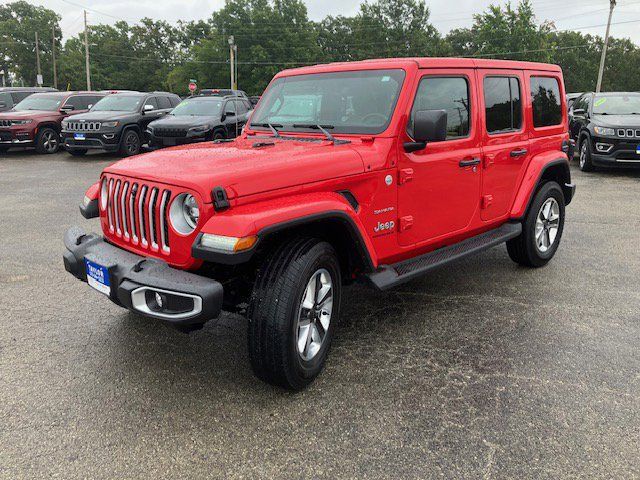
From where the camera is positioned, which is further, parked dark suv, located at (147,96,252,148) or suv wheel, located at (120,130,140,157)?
suv wheel, located at (120,130,140,157)

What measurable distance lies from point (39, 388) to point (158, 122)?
1135 centimetres

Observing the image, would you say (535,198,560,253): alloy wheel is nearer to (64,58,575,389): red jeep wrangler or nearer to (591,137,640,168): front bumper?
(64,58,575,389): red jeep wrangler

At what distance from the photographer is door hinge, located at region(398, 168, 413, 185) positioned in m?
3.68

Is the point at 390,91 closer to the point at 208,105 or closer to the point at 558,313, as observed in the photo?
the point at 558,313

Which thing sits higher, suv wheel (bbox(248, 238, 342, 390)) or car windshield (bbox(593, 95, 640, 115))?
car windshield (bbox(593, 95, 640, 115))

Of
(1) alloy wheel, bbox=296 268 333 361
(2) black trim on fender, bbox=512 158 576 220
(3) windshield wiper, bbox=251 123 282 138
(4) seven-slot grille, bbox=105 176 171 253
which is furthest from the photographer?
(2) black trim on fender, bbox=512 158 576 220

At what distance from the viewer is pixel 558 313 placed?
14.3 feet

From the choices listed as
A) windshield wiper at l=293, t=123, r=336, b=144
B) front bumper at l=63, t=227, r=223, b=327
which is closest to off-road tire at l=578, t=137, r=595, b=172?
windshield wiper at l=293, t=123, r=336, b=144

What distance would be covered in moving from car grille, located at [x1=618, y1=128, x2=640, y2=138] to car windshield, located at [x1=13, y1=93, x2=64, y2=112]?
14.3 m

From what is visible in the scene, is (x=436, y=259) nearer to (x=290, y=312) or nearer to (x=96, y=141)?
(x=290, y=312)

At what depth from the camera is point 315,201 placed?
305cm

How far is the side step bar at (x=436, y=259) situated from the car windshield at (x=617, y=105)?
29.1 feet

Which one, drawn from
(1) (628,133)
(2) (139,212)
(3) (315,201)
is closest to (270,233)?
(3) (315,201)

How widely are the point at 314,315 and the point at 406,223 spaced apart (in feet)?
3.23
